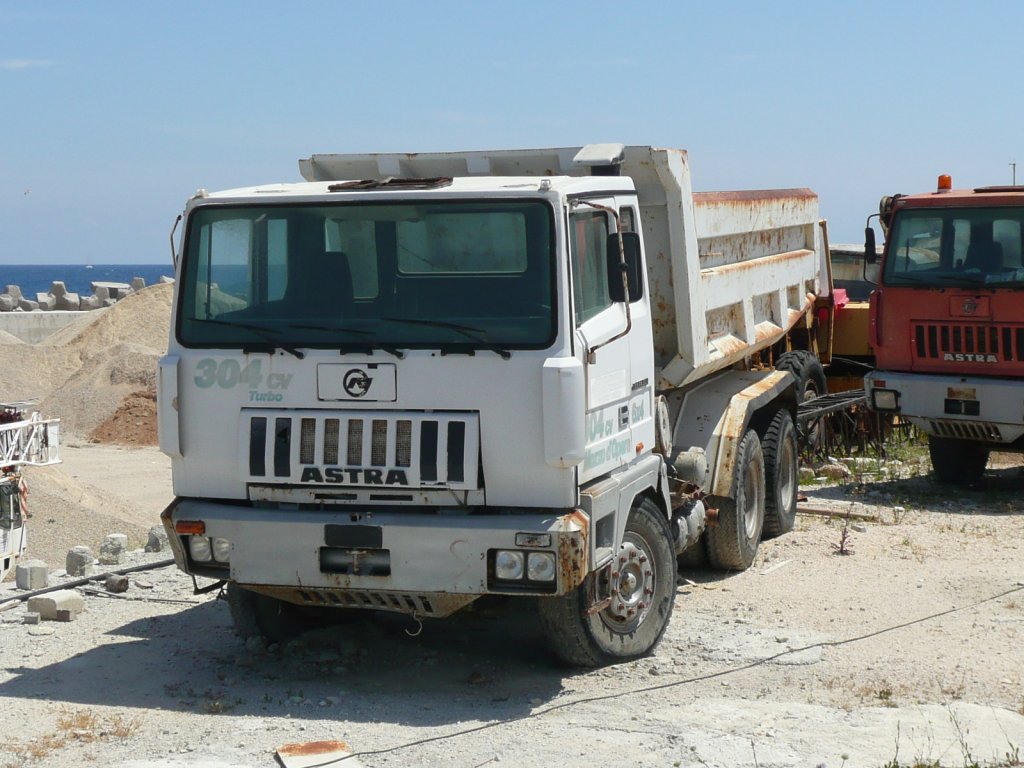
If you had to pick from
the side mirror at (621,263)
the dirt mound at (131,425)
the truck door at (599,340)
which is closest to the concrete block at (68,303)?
the dirt mound at (131,425)

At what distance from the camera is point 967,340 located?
1220cm

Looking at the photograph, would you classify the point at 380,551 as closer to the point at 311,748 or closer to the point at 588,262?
the point at 311,748

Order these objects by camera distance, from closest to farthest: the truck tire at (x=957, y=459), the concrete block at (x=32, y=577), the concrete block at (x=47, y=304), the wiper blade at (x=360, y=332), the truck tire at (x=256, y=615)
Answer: the wiper blade at (x=360, y=332) < the truck tire at (x=256, y=615) < the concrete block at (x=32, y=577) < the truck tire at (x=957, y=459) < the concrete block at (x=47, y=304)

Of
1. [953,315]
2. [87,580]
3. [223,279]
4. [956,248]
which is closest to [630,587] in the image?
[223,279]

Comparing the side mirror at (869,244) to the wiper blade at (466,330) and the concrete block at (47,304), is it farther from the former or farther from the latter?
the concrete block at (47,304)

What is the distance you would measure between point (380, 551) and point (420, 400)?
0.73 meters

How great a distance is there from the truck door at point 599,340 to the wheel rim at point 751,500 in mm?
2908

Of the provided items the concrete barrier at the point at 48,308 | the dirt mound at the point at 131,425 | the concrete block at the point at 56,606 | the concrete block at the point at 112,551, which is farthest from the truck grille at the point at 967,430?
the concrete barrier at the point at 48,308

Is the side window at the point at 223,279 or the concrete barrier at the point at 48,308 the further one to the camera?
the concrete barrier at the point at 48,308

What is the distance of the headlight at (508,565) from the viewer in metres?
6.38

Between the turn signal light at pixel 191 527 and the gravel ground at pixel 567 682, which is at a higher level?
the turn signal light at pixel 191 527

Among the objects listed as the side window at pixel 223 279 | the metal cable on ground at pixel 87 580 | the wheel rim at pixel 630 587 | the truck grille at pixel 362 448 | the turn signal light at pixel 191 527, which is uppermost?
the side window at pixel 223 279

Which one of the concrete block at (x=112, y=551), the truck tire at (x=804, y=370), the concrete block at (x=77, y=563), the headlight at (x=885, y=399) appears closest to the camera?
the concrete block at (x=77, y=563)

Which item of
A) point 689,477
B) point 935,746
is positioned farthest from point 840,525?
point 935,746
